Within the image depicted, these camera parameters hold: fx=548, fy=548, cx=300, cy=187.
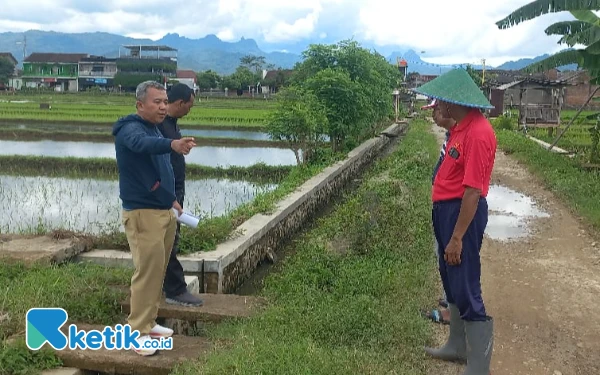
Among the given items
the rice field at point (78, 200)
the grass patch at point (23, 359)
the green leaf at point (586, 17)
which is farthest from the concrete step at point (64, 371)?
the green leaf at point (586, 17)

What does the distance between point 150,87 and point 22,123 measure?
81.9 ft

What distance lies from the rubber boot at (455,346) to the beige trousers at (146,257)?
1942 millimetres

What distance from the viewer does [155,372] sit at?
11.6 ft

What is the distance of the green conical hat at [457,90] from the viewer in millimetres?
3279

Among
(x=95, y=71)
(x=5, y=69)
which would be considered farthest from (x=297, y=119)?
(x=95, y=71)

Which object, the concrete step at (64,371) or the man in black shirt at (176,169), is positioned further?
the man in black shirt at (176,169)

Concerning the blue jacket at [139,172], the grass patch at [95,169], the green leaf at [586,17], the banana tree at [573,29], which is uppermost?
the green leaf at [586,17]

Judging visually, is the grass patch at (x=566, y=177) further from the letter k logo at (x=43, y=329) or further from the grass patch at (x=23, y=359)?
the grass patch at (x=23, y=359)

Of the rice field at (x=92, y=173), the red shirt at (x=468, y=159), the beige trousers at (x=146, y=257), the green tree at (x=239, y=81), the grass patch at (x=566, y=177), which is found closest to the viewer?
the red shirt at (x=468, y=159)

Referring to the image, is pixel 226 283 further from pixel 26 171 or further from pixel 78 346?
pixel 26 171

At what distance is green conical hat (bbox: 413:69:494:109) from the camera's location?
3279mm

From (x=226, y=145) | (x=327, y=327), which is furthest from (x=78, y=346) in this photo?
(x=226, y=145)

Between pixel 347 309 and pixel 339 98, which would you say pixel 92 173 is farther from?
pixel 347 309

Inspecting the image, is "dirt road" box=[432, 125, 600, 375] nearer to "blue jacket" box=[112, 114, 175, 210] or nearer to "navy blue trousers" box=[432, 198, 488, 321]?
"navy blue trousers" box=[432, 198, 488, 321]
